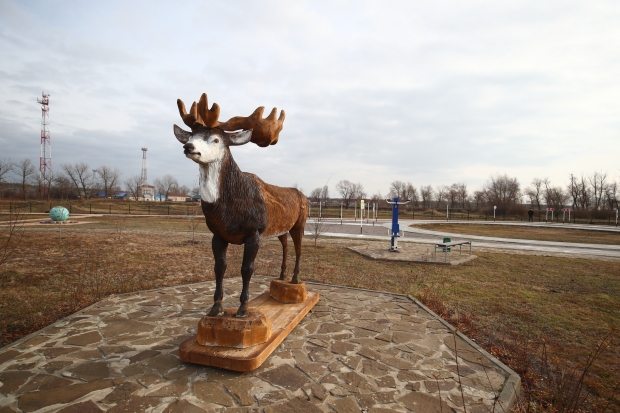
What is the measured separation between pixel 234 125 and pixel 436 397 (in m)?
3.25

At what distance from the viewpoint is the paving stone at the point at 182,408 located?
8.14 ft

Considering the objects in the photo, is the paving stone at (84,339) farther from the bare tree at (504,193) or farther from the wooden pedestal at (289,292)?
the bare tree at (504,193)

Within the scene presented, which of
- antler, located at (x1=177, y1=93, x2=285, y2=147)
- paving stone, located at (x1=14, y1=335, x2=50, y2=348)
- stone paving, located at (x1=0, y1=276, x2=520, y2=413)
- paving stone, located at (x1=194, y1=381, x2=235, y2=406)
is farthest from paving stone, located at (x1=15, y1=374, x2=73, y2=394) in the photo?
antler, located at (x1=177, y1=93, x2=285, y2=147)

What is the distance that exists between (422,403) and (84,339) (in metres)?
3.82

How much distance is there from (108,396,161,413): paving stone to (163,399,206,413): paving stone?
0.14 metres

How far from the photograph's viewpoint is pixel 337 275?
26.1ft

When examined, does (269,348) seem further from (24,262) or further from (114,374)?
(24,262)

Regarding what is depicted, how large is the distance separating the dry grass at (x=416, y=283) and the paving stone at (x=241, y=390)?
306cm

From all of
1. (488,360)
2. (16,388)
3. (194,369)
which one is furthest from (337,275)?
(16,388)

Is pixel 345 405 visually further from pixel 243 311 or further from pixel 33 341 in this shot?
pixel 33 341

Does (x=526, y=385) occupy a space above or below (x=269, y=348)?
below

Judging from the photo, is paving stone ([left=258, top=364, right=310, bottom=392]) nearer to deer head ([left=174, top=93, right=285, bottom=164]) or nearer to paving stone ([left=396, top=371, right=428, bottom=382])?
paving stone ([left=396, top=371, right=428, bottom=382])

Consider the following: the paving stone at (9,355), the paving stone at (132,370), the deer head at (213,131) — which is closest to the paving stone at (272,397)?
the paving stone at (132,370)

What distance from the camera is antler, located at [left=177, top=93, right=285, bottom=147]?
10.1ft
